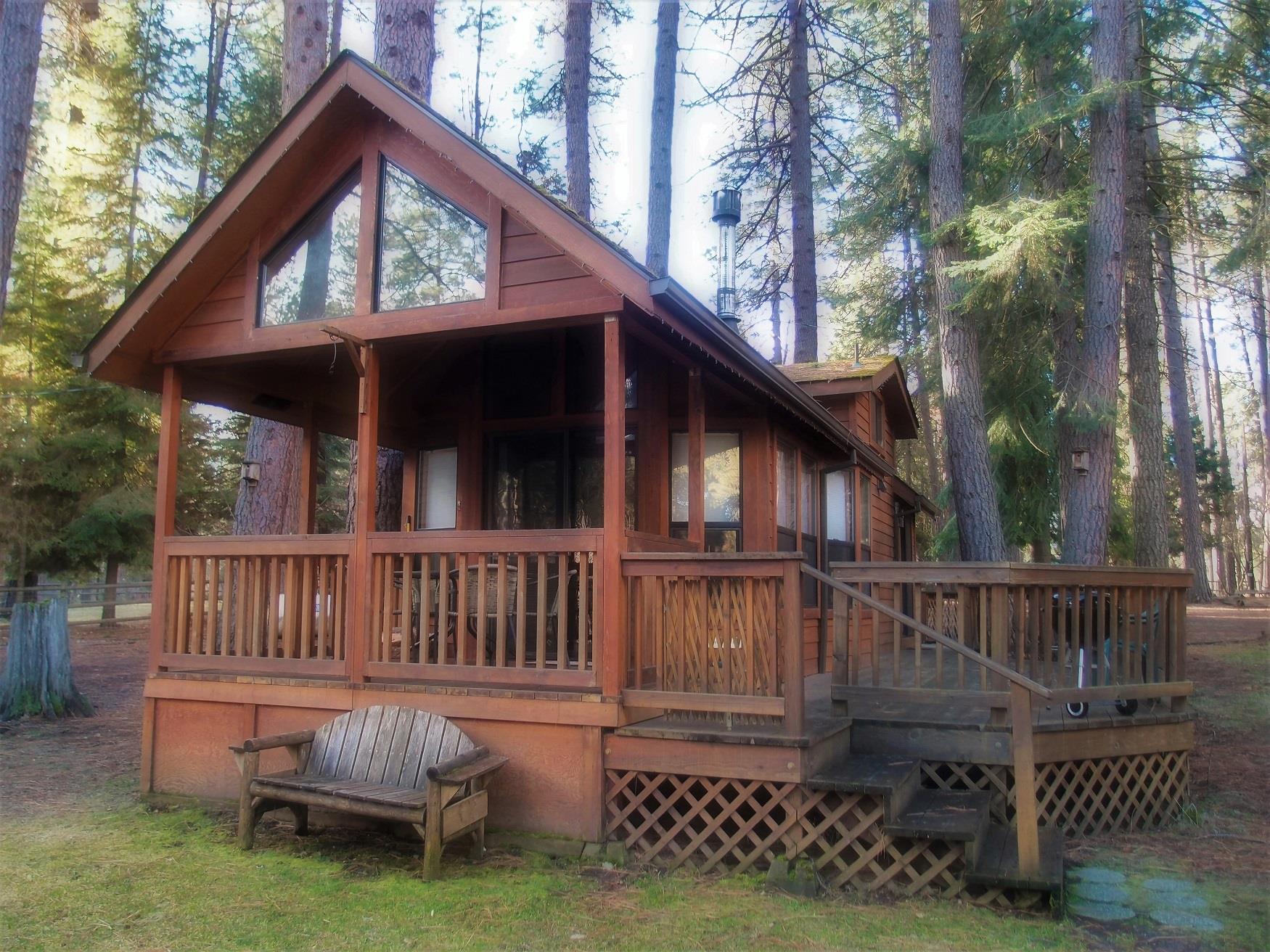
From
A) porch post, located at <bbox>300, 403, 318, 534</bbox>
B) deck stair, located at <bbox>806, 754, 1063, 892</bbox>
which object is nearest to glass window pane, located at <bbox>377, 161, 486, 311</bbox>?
porch post, located at <bbox>300, 403, 318, 534</bbox>

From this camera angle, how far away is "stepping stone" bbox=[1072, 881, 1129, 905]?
15.8 feet

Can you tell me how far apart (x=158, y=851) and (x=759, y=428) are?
598 cm

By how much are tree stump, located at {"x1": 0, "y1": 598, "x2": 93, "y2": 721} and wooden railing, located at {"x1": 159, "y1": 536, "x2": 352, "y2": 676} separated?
3775 mm

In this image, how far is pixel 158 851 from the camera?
5.52m

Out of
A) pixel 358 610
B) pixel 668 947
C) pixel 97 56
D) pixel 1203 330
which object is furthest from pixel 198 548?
pixel 1203 330

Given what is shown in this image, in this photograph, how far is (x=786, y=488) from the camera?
32.2 feet

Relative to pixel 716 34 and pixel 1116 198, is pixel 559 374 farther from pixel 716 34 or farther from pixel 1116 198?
pixel 716 34

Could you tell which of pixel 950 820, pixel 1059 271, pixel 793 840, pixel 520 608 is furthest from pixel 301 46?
pixel 950 820

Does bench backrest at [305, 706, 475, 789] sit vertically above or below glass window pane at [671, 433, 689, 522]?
below

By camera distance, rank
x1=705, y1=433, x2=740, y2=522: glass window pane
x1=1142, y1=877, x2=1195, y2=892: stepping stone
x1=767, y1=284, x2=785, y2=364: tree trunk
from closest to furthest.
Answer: x1=1142, y1=877, x2=1195, y2=892: stepping stone, x1=705, y1=433, x2=740, y2=522: glass window pane, x1=767, y1=284, x2=785, y2=364: tree trunk

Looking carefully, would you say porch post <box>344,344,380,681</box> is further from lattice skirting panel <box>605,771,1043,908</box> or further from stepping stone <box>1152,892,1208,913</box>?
stepping stone <box>1152,892,1208,913</box>

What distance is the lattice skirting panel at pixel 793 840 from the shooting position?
488cm

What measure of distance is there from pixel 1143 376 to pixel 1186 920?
11755 mm

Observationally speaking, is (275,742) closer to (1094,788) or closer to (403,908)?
(403,908)
